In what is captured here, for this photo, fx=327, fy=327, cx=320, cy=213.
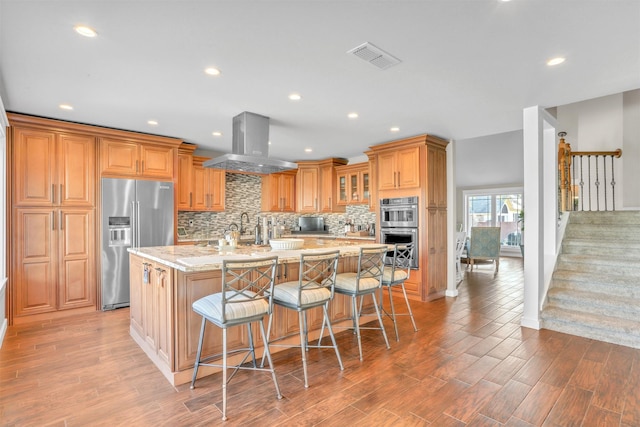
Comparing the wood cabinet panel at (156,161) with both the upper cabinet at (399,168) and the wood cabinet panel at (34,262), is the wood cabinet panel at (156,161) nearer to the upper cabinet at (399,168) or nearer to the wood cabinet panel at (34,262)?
the wood cabinet panel at (34,262)

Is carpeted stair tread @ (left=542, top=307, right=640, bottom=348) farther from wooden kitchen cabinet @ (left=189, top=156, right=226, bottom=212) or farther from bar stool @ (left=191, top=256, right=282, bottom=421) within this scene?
wooden kitchen cabinet @ (left=189, top=156, right=226, bottom=212)

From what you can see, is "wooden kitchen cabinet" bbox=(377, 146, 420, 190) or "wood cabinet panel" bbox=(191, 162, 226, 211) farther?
"wood cabinet panel" bbox=(191, 162, 226, 211)

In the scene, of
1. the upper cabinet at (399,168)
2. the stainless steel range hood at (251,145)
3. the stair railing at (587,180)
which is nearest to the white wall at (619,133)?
the stair railing at (587,180)

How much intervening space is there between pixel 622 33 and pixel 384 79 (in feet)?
5.44

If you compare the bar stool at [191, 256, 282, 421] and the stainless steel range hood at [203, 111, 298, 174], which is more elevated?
the stainless steel range hood at [203, 111, 298, 174]

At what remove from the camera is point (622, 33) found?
7.33 feet

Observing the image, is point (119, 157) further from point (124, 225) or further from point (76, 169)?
point (124, 225)

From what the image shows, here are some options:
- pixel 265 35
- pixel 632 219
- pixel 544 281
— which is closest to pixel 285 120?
pixel 265 35

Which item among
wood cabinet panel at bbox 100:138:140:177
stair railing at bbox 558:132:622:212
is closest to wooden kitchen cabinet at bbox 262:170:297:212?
wood cabinet panel at bbox 100:138:140:177

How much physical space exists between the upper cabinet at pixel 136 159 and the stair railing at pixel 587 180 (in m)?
6.15

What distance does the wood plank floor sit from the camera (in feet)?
6.73

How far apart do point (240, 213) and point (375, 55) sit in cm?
490

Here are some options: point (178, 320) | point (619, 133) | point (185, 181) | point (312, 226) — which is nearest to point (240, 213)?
point (185, 181)

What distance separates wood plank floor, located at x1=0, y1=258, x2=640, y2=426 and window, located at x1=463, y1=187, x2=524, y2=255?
760cm
